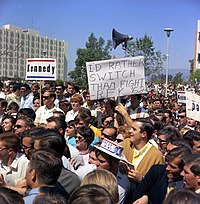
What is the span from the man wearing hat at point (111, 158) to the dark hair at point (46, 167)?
0.63 m

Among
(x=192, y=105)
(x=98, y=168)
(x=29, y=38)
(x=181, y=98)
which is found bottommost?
(x=98, y=168)

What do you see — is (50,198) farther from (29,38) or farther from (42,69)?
(29,38)

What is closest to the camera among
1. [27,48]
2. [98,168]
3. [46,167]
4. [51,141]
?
[46,167]

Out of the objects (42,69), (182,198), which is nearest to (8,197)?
(182,198)

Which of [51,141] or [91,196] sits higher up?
[51,141]

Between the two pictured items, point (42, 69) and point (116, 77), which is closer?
point (116, 77)

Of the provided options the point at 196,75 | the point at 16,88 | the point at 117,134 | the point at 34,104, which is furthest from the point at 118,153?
the point at 196,75

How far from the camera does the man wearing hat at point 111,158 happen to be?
13.4 ft

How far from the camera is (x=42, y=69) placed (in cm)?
1081

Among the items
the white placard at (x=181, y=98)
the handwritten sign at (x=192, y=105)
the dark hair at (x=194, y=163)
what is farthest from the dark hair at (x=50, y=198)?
the white placard at (x=181, y=98)

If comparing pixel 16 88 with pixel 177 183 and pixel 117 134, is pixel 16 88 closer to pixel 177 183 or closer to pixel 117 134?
pixel 117 134

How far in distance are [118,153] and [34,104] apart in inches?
256

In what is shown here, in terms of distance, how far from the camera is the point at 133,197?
13.9ft

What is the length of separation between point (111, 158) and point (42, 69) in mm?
6975
